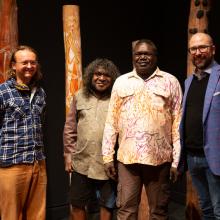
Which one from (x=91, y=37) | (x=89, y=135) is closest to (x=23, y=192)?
(x=89, y=135)

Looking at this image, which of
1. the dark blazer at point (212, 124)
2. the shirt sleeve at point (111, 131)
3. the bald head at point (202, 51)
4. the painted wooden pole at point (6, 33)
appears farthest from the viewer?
the painted wooden pole at point (6, 33)

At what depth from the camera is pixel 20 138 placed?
278 cm

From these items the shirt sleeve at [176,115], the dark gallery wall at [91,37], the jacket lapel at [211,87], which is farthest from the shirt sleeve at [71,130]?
the dark gallery wall at [91,37]

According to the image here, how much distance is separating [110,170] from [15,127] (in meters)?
0.78

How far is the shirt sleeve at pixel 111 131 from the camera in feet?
9.95

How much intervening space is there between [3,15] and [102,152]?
141cm

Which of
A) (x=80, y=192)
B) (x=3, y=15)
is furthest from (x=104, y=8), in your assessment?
(x=80, y=192)

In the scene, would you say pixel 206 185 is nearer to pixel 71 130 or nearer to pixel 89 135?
pixel 89 135

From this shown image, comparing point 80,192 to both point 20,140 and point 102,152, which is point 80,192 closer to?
point 102,152

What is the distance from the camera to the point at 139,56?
9.53 feet

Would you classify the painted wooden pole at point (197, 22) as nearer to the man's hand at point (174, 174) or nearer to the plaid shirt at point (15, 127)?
the man's hand at point (174, 174)

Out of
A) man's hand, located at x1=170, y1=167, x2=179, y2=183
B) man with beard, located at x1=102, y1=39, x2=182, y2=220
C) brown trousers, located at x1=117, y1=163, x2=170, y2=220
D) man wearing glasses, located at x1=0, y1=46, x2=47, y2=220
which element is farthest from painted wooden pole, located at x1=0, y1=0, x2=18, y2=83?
man's hand, located at x1=170, y1=167, x2=179, y2=183

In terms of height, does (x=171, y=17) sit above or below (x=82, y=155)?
above

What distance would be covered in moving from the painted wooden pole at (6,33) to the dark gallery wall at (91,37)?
0.93 m
